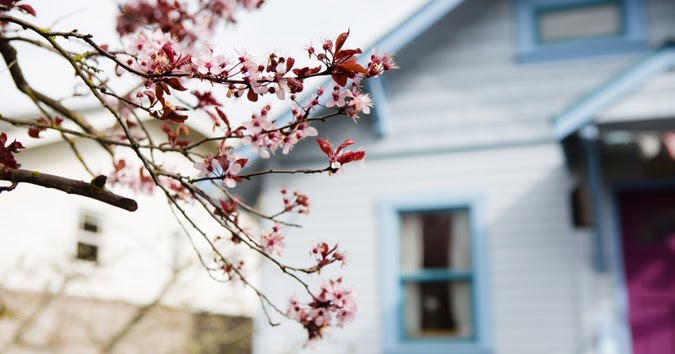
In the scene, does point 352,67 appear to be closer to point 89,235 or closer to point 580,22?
point 580,22

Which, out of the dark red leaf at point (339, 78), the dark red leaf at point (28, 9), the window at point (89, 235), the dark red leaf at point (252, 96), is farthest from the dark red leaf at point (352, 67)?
the window at point (89, 235)

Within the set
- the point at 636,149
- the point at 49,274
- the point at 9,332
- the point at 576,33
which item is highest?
the point at 576,33

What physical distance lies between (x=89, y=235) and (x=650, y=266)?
9.58 m

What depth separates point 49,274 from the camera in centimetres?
1093

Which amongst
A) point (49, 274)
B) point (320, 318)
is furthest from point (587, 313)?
point (49, 274)

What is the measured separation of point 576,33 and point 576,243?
2.21 meters

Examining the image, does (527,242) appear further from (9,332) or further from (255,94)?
(9,332)

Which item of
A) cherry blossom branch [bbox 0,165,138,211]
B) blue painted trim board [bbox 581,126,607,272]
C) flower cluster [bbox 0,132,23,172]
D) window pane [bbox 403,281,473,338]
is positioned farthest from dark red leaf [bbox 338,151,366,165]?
window pane [bbox 403,281,473,338]

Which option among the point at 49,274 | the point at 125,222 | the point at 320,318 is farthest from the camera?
the point at 125,222

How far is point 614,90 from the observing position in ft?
22.3

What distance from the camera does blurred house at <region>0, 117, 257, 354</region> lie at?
1029cm

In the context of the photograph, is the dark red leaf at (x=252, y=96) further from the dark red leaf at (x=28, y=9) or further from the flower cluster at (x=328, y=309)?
the dark red leaf at (x=28, y=9)

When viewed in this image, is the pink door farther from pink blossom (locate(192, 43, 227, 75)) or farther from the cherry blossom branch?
pink blossom (locate(192, 43, 227, 75))

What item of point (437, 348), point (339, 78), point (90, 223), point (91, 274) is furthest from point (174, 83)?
point (90, 223)
